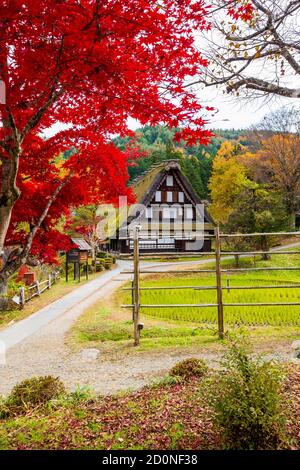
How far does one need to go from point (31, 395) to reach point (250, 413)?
7.57 feet

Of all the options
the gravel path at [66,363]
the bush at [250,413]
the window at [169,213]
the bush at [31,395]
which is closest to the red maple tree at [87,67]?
the bush at [31,395]

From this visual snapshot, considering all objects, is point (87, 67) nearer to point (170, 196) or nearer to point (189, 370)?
point (189, 370)

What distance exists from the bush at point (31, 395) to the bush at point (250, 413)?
1.95 m

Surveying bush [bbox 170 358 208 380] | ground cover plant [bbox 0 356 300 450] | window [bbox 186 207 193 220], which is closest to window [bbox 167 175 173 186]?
window [bbox 186 207 193 220]

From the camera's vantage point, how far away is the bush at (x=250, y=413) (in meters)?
2.52

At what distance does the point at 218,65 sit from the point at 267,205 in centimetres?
1843

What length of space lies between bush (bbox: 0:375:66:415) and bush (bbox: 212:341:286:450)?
76.9 inches

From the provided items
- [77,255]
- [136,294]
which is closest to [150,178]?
[77,255]

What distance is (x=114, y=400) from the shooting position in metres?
3.88

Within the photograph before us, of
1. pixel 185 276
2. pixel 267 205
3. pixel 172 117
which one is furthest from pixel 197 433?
pixel 267 205

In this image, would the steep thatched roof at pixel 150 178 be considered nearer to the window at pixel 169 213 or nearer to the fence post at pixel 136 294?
the window at pixel 169 213

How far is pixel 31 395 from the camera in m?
3.85

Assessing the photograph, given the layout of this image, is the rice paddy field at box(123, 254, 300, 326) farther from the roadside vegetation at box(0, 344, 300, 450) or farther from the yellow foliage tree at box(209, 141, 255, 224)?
the yellow foliage tree at box(209, 141, 255, 224)
